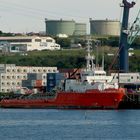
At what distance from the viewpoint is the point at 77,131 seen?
68062 mm

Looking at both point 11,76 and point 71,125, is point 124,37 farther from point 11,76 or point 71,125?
point 71,125

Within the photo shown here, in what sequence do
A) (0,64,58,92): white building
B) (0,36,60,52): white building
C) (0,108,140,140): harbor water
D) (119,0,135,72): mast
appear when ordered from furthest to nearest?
1. (0,36,60,52): white building
2. (0,64,58,92): white building
3. (119,0,135,72): mast
4. (0,108,140,140): harbor water

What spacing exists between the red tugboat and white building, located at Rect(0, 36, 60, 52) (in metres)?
86.0

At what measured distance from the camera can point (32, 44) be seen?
191625mm

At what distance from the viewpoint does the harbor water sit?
64.1 meters

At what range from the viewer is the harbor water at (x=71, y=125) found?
210 feet

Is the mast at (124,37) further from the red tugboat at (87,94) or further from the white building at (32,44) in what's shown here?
the white building at (32,44)

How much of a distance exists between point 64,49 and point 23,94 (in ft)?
Answer: 256

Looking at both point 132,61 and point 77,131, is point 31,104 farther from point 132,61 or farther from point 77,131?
point 132,61

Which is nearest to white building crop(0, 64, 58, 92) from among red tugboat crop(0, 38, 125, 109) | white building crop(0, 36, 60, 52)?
red tugboat crop(0, 38, 125, 109)

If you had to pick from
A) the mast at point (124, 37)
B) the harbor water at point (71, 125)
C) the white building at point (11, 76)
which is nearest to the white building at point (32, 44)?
the white building at point (11, 76)

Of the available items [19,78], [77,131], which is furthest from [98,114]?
[19,78]

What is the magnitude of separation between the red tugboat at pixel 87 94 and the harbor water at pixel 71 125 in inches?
125

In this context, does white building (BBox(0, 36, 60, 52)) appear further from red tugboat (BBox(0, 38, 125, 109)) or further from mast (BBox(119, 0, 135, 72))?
red tugboat (BBox(0, 38, 125, 109))
